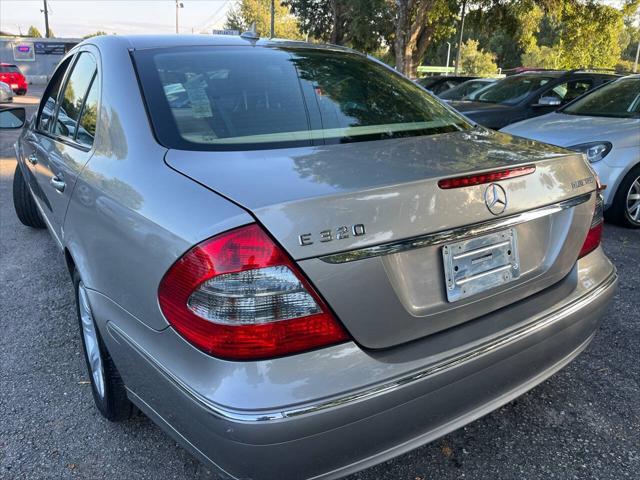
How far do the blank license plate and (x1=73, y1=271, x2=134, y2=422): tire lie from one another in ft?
4.41

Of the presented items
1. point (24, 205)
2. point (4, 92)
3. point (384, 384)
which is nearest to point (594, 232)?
point (384, 384)

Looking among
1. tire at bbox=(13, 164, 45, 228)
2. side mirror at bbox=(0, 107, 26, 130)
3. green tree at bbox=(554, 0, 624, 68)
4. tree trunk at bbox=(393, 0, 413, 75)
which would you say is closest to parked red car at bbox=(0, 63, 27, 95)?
tree trunk at bbox=(393, 0, 413, 75)

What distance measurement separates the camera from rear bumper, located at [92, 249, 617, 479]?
1.41 m

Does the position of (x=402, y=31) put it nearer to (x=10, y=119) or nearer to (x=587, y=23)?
(x=587, y=23)

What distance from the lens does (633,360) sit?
2.86 m

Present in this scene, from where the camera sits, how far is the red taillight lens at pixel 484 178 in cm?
164

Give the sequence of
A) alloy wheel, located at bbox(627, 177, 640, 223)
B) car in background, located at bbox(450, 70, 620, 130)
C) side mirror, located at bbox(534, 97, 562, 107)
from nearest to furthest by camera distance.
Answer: alloy wheel, located at bbox(627, 177, 640, 223) → side mirror, located at bbox(534, 97, 562, 107) → car in background, located at bbox(450, 70, 620, 130)

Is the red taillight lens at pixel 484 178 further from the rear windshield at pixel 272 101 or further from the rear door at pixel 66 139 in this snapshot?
the rear door at pixel 66 139

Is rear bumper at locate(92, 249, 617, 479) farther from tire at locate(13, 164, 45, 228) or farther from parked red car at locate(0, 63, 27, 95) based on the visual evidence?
parked red car at locate(0, 63, 27, 95)

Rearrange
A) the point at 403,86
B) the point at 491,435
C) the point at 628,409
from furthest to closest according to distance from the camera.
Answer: the point at 403,86 → the point at 628,409 → the point at 491,435

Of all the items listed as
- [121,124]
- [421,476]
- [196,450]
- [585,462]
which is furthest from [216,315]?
[585,462]

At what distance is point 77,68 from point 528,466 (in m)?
2.93

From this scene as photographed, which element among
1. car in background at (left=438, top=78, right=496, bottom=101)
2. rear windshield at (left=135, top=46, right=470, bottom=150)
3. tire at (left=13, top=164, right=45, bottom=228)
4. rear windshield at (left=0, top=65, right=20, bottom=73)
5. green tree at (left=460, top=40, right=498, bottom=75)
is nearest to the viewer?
rear windshield at (left=135, top=46, right=470, bottom=150)

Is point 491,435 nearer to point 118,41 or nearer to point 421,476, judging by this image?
point 421,476
